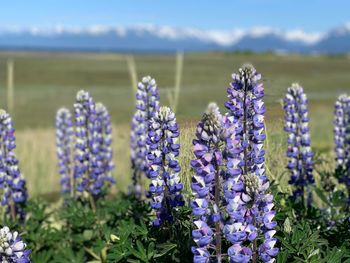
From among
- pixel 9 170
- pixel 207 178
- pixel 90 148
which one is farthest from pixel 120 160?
pixel 207 178

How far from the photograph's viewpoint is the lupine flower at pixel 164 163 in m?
3.51

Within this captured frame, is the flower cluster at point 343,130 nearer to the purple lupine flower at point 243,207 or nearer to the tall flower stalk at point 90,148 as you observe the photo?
the tall flower stalk at point 90,148

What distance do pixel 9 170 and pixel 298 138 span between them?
2632 millimetres

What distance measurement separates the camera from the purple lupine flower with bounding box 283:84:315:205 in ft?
17.7

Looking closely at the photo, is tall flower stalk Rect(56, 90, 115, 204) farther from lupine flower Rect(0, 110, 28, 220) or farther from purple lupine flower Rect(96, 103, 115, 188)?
lupine flower Rect(0, 110, 28, 220)

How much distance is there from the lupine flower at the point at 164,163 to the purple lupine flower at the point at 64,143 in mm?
3642

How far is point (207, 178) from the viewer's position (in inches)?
105

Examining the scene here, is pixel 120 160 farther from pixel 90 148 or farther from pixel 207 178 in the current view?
pixel 207 178

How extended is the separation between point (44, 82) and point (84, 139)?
40.2 metres

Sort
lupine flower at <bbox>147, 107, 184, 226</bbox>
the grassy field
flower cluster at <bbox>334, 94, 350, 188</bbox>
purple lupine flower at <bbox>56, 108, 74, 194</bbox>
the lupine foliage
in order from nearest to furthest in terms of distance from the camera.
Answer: the lupine foliage
lupine flower at <bbox>147, 107, 184, 226</bbox>
the grassy field
flower cluster at <bbox>334, 94, 350, 188</bbox>
purple lupine flower at <bbox>56, 108, 74, 194</bbox>

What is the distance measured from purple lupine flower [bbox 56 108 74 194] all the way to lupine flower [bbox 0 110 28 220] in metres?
1.24

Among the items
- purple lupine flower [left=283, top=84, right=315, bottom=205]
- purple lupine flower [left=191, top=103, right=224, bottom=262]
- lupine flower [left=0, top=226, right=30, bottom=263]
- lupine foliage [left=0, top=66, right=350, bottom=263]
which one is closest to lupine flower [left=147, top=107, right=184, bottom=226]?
lupine foliage [left=0, top=66, right=350, bottom=263]

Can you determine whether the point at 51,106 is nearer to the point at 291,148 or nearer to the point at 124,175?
the point at 124,175

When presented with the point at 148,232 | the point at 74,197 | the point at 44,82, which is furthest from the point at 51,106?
the point at 148,232
